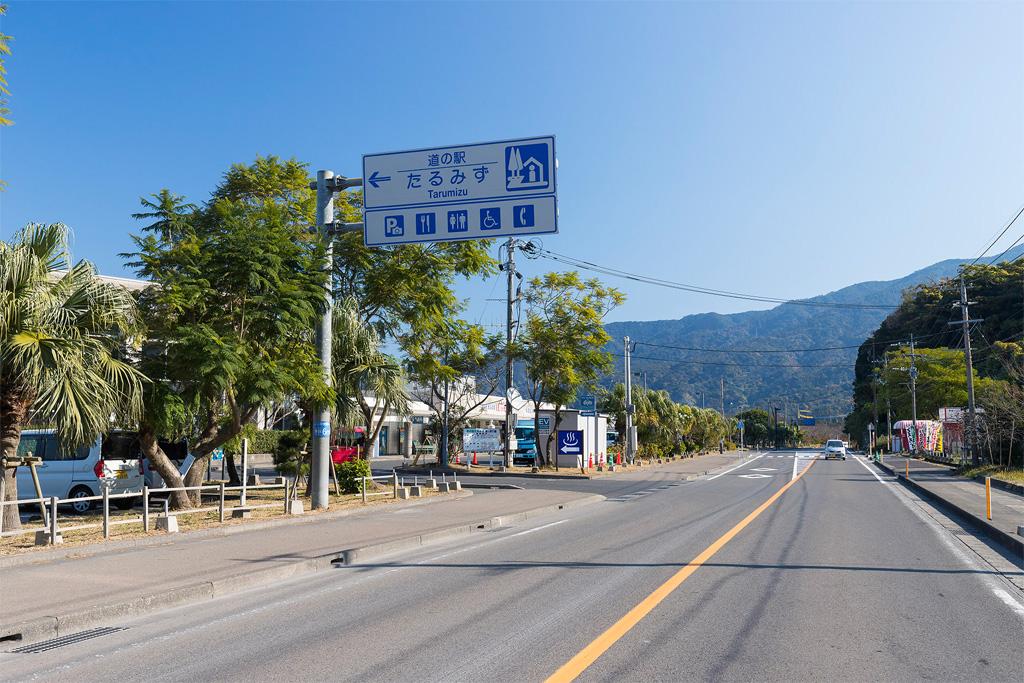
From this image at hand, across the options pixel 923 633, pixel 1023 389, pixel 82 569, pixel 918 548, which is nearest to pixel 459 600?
pixel 923 633

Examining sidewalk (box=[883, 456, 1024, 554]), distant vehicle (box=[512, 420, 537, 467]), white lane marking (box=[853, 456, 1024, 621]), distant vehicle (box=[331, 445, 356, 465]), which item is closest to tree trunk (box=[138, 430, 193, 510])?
distant vehicle (box=[331, 445, 356, 465])

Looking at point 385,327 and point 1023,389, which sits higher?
point 385,327

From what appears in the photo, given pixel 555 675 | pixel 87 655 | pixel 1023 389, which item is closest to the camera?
pixel 555 675

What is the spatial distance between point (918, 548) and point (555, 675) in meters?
9.36

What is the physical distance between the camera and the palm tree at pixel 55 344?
11859mm

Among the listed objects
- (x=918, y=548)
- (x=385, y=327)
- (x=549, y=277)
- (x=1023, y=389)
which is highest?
(x=549, y=277)

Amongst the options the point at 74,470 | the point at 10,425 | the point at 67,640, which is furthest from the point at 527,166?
the point at 74,470

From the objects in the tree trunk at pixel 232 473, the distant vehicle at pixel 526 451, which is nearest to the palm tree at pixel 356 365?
the tree trunk at pixel 232 473

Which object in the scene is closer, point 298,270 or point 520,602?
point 520,602

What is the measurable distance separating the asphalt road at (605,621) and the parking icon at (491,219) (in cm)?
639

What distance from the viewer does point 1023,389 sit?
35.9 m

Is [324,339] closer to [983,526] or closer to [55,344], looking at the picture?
[55,344]

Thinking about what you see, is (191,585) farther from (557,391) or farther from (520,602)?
(557,391)

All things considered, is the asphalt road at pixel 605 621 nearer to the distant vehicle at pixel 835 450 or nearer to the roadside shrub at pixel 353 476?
the roadside shrub at pixel 353 476
